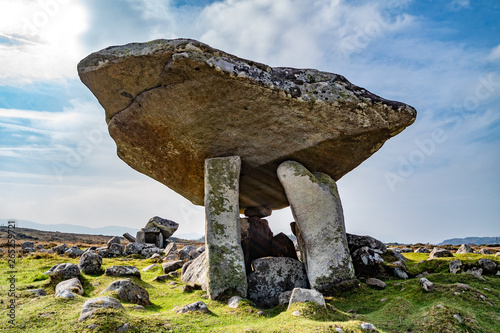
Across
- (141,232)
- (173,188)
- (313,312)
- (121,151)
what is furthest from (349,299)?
(141,232)

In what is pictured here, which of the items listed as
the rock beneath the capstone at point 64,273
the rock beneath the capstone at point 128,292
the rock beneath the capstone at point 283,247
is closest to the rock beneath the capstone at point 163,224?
the rock beneath the capstone at point 283,247

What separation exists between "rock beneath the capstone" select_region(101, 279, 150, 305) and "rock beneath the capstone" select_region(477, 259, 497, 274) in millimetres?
9210

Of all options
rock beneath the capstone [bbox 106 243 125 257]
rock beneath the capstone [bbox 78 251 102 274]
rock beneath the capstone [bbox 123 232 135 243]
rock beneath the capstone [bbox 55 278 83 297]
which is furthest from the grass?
rock beneath the capstone [bbox 123 232 135 243]

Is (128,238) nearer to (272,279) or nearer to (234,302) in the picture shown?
(272,279)

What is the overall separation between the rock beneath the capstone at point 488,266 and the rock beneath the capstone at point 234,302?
280 inches

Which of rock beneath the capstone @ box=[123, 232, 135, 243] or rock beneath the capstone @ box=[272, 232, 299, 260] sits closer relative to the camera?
rock beneath the capstone @ box=[272, 232, 299, 260]

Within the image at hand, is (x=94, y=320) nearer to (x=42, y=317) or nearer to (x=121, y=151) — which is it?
(x=42, y=317)

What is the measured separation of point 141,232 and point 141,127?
16.8 metres

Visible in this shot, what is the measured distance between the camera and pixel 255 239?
39.1 ft

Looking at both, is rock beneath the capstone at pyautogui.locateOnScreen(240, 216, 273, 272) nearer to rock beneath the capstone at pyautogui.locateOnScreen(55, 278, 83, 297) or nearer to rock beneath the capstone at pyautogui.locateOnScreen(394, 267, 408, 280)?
rock beneath the capstone at pyautogui.locateOnScreen(394, 267, 408, 280)

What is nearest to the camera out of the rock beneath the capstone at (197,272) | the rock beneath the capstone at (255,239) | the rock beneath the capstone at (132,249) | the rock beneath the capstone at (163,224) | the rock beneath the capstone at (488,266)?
the rock beneath the capstone at (488,266)

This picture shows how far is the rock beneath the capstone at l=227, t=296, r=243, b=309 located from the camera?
777 centimetres

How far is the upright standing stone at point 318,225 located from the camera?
967 cm

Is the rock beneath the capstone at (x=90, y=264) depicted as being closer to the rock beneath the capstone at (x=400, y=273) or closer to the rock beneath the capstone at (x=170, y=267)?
the rock beneath the capstone at (x=170, y=267)
